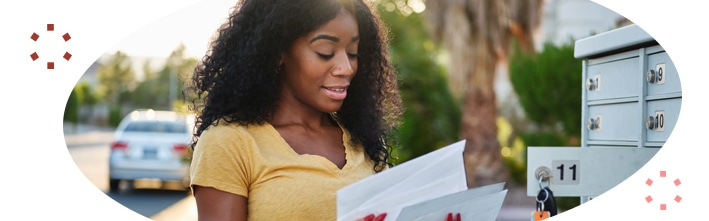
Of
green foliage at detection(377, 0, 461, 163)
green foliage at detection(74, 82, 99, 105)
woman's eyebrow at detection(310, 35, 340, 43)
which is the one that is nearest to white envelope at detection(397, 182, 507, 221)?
woman's eyebrow at detection(310, 35, 340, 43)

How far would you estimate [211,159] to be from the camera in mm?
2227

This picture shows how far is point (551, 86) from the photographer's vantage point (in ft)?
35.3

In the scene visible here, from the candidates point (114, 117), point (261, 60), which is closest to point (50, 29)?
point (261, 60)

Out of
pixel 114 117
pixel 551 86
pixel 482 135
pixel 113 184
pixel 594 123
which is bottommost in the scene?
pixel 113 184

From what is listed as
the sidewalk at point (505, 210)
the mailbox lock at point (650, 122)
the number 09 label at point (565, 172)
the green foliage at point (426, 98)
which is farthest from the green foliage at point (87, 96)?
the number 09 label at point (565, 172)

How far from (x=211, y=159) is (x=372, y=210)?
413 mm

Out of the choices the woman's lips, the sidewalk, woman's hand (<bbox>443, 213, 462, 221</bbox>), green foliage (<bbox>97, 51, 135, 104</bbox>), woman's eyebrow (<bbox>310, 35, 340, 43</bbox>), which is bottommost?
the sidewalk

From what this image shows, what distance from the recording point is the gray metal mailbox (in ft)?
9.77

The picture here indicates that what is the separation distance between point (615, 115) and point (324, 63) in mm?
1686

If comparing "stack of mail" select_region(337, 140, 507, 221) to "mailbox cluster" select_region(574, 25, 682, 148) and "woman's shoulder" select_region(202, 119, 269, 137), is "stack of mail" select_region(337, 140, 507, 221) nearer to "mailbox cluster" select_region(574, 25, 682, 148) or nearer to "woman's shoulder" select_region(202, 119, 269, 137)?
"woman's shoulder" select_region(202, 119, 269, 137)

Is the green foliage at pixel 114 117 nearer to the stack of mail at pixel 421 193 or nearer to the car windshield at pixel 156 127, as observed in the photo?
the car windshield at pixel 156 127

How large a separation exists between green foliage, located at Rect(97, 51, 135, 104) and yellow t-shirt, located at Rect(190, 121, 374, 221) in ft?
134

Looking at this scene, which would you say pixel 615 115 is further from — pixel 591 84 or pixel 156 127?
pixel 156 127

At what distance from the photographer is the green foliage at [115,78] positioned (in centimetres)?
4372
